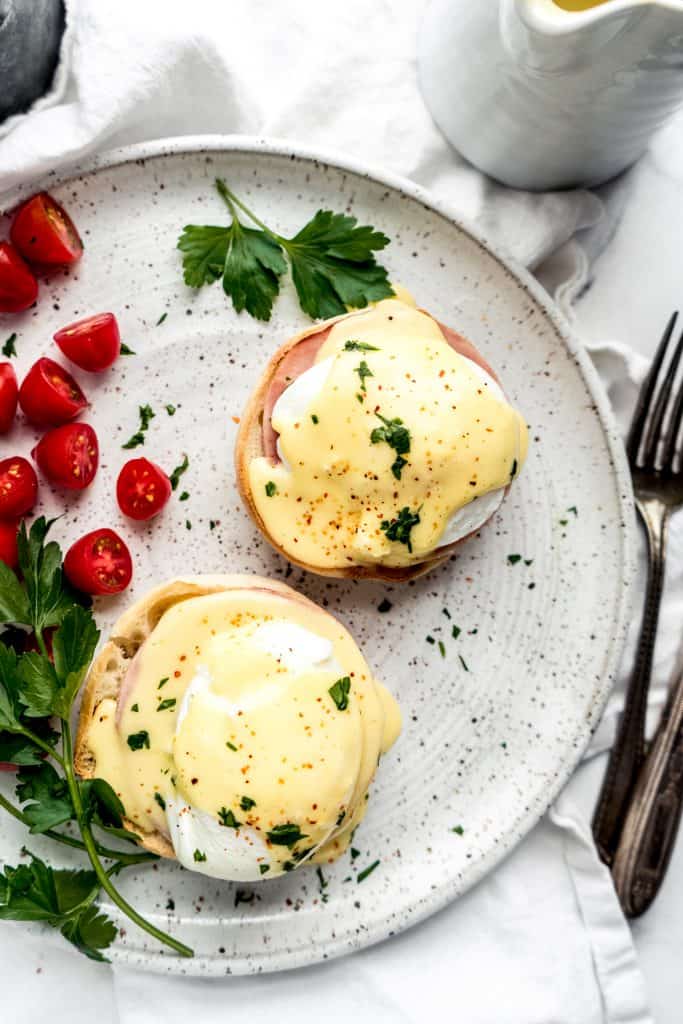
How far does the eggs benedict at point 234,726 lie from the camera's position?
237 centimetres

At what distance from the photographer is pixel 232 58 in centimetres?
280

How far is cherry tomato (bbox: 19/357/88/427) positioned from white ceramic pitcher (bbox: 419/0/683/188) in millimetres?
1332

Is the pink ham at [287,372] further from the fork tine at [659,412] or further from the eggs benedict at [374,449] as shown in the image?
the fork tine at [659,412]

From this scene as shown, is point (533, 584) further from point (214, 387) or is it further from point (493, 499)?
point (214, 387)

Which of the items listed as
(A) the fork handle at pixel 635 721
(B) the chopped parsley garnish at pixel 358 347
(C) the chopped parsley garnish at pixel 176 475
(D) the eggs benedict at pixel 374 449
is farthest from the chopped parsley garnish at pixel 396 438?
(A) the fork handle at pixel 635 721

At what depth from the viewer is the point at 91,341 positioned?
8.76 feet

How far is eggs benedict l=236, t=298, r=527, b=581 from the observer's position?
2.45 metres

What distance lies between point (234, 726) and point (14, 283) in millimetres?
1363

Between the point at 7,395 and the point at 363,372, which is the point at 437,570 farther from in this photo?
the point at 7,395

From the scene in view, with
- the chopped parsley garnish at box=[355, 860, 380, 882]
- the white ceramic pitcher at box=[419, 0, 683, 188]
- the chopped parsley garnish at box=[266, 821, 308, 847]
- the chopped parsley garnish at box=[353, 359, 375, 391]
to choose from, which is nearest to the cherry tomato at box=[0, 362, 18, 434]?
the chopped parsley garnish at box=[353, 359, 375, 391]

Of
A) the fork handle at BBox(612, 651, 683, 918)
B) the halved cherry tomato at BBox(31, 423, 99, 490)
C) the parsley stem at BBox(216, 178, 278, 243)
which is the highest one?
the parsley stem at BBox(216, 178, 278, 243)

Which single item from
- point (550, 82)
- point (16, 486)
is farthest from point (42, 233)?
point (550, 82)

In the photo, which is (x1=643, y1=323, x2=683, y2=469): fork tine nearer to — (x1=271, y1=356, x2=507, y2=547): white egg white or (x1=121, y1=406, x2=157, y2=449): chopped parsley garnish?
(x1=271, y1=356, x2=507, y2=547): white egg white

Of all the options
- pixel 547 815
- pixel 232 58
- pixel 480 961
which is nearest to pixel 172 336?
pixel 232 58
